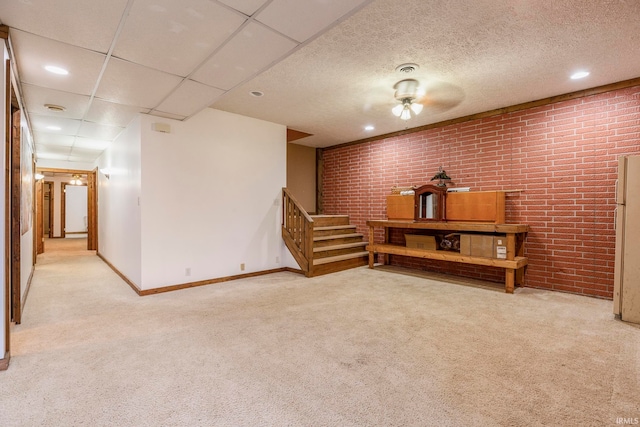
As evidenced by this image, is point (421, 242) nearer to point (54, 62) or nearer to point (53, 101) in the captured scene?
point (54, 62)

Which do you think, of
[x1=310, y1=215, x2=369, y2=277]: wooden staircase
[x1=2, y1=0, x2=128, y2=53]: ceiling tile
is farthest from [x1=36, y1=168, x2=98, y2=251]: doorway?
[x1=2, y1=0, x2=128, y2=53]: ceiling tile

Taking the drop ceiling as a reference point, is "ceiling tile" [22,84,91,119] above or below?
below

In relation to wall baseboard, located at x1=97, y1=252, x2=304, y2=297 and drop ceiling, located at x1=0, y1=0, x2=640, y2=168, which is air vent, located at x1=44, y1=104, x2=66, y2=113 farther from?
wall baseboard, located at x1=97, y1=252, x2=304, y2=297

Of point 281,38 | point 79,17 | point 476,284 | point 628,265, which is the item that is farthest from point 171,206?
point 628,265

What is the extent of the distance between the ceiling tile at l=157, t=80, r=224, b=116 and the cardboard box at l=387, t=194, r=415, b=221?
346 centimetres

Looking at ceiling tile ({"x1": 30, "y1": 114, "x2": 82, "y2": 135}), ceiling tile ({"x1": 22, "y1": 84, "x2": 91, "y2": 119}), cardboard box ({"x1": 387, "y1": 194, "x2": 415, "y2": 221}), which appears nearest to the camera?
ceiling tile ({"x1": 22, "y1": 84, "x2": 91, "y2": 119})

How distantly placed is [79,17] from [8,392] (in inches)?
97.7

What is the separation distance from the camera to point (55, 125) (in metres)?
4.82

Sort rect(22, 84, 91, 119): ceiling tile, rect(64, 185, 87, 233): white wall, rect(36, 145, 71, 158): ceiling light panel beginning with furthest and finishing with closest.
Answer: rect(64, 185, 87, 233): white wall, rect(36, 145, 71, 158): ceiling light panel, rect(22, 84, 91, 119): ceiling tile

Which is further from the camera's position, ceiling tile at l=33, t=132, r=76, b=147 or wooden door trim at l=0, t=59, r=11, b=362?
ceiling tile at l=33, t=132, r=76, b=147

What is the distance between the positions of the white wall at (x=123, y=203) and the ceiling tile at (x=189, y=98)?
694 millimetres

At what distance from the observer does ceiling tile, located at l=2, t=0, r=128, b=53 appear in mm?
1997

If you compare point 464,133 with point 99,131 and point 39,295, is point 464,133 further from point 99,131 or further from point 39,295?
point 39,295

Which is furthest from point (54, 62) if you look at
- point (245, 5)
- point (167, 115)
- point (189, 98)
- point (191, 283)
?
point (191, 283)
